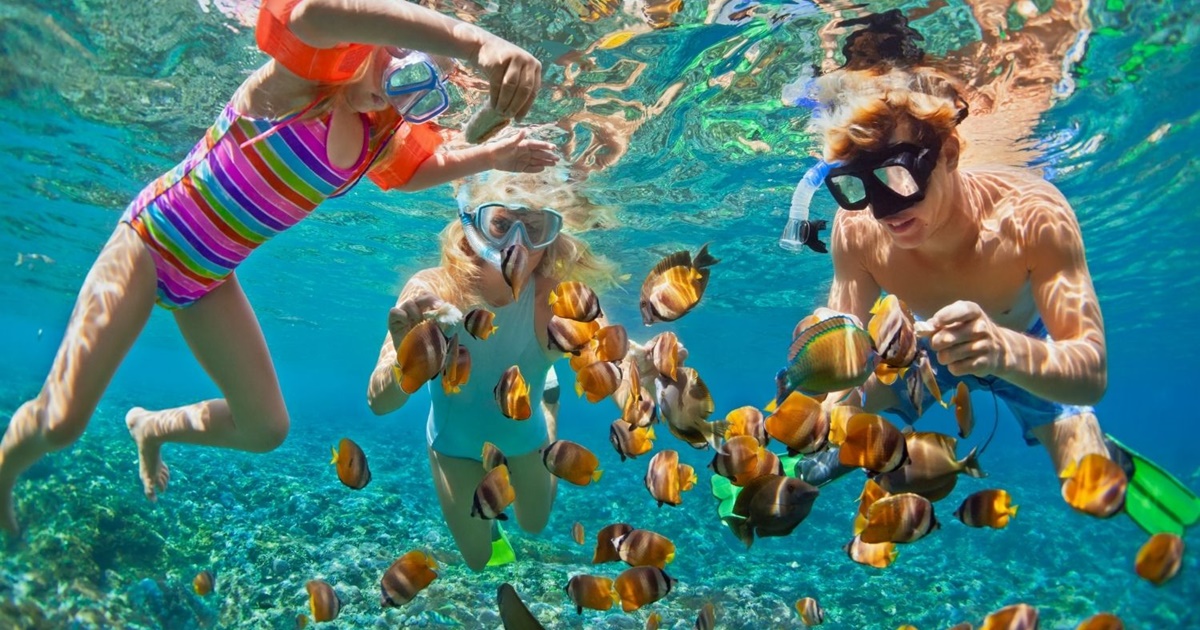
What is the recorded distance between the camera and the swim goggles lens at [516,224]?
225 inches

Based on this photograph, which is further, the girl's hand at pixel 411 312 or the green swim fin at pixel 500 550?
the green swim fin at pixel 500 550

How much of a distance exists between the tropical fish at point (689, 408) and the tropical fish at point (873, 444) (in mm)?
690

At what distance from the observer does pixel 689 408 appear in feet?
10.4

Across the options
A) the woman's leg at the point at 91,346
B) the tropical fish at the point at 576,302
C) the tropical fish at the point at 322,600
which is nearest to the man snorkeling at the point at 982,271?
the tropical fish at the point at 576,302

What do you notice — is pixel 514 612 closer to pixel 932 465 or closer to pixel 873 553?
pixel 932 465

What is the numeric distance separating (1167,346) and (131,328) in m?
56.0

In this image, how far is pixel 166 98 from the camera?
11.1 metres

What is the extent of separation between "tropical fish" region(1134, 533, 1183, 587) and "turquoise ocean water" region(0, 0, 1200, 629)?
131 centimetres

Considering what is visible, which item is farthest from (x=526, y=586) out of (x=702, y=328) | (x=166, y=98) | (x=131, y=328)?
(x=702, y=328)

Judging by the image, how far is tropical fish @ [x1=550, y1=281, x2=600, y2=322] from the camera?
3207 millimetres

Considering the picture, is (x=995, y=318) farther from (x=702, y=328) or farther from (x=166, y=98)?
(x=702, y=328)

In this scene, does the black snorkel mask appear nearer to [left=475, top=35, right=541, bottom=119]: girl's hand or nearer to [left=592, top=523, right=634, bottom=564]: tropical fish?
[left=475, top=35, right=541, bottom=119]: girl's hand

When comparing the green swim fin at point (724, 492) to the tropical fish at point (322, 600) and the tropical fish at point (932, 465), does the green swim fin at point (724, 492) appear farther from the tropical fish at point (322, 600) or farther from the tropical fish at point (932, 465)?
the tropical fish at point (322, 600)

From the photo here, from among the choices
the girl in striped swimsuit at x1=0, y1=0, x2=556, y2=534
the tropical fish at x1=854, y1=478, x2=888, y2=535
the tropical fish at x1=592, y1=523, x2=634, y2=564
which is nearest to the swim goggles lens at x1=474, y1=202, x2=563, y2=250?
the girl in striped swimsuit at x1=0, y1=0, x2=556, y2=534
